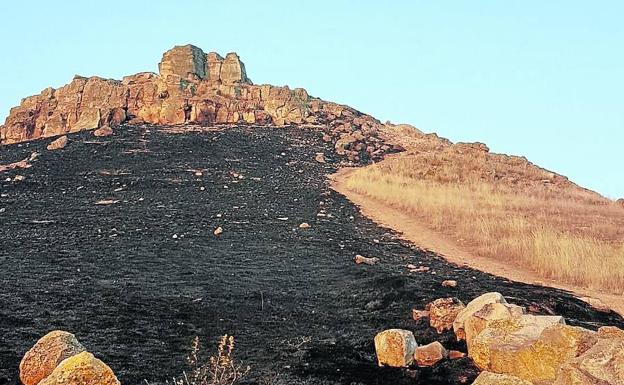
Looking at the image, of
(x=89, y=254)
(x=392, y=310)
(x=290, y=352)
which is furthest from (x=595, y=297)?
(x=89, y=254)

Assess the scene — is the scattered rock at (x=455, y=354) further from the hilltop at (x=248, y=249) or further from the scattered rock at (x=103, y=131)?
the scattered rock at (x=103, y=131)

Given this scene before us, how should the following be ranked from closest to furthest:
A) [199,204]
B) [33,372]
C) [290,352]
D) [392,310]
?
1. [33,372]
2. [290,352]
3. [392,310]
4. [199,204]

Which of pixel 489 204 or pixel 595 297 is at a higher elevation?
pixel 489 204

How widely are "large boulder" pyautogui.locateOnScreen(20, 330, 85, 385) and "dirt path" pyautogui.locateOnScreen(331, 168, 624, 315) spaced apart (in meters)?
7.94

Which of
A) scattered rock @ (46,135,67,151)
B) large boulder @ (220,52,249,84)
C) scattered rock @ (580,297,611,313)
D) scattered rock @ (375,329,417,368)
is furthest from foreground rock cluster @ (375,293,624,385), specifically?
large boulder @ (220,52,249,84)

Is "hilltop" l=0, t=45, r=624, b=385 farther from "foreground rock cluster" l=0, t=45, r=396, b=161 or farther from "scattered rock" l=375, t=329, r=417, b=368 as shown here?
"foreground rock cluster" l=0, t=45, r=396, b=161

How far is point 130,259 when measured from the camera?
11953 mm

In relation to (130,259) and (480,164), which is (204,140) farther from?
(130,259)

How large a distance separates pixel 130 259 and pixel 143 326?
4.57 m

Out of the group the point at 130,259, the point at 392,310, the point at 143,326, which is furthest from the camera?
the point at 130,259

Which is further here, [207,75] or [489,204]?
[207,75]

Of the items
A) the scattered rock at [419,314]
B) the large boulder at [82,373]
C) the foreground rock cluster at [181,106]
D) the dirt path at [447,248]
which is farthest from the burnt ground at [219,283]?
the foreground rock cluster at [181,106]

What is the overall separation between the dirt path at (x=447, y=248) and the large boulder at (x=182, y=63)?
81.0ft

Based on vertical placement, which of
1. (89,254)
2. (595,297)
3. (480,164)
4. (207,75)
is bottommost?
(89,254)
